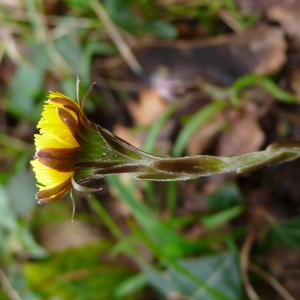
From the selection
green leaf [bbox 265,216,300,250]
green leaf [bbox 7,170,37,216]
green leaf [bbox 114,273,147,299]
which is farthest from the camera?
green leaf [bbox 7,170,37,216]

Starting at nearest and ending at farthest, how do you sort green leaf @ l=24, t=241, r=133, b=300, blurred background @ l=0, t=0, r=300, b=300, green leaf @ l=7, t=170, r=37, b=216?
blurred background @ l=0, t=0, r=300, b=300 → green leaf @ l=24, t=241, r=133, b=300 → green leaf @ l=7, t=170, r=37, b=216

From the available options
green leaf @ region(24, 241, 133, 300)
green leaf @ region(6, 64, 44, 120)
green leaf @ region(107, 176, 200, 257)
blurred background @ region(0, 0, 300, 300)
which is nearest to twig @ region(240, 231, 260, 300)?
blurred background @ region(0, 0, 300, 300)

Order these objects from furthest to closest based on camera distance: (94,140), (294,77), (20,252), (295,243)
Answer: (20,252) → (294,77) → (295,243) → (94,140)

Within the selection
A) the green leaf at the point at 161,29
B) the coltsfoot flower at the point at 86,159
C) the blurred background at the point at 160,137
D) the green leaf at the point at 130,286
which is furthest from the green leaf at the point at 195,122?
the coltsfoot flower at the point at 86,159

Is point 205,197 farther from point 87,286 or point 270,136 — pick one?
point 87,286

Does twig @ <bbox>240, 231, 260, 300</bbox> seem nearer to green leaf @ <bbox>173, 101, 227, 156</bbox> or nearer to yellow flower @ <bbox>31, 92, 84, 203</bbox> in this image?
green leaf @ <bbox>173, 101, 227, 156</bbox>

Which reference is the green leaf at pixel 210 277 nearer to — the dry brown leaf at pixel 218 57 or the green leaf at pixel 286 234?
the green leaf at pixel 286 234

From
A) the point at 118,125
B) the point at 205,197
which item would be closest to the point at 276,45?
the point at 205,197
